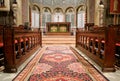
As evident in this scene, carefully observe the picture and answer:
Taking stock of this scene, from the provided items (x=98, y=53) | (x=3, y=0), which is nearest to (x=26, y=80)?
(x=98, y=53)

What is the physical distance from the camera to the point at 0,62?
3.72m

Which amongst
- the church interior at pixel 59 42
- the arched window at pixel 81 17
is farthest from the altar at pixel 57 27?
the arched window at pixel 81 17

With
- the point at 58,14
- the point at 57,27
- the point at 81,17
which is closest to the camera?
the point at 57,27

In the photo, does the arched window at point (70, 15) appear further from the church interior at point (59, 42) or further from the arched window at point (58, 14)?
the arched window at point (58, 14)

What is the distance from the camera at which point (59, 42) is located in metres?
10.8

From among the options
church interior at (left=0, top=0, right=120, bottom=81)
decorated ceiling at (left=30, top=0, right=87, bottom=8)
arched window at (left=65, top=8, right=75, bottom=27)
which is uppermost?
decorated ceiling at (left=30, top=0, right=87, bottom=8)

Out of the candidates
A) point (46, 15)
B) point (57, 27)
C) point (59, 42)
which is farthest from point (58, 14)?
point (59, 42)

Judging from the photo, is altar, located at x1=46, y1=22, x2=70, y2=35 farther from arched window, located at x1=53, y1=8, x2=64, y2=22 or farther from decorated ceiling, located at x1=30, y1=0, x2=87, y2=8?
decorated ceiling, located at x1=30, y1=0, x2=87, y2=8

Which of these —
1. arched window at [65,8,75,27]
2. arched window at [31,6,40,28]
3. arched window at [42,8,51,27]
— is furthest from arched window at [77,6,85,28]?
arched window at [31,6,40,28]

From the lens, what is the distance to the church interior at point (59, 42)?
3.39 metres

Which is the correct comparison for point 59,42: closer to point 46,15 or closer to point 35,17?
point 35,17

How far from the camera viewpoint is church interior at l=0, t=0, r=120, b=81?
133 inches

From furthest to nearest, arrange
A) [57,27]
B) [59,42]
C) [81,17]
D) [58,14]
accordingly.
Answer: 1. [58,14]
2. [81,17]
3. [57,27]
4. [59,42]

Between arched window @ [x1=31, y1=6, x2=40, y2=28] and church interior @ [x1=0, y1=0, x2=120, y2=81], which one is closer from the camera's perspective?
church interior @ [x1=0, y1=0, x2=120, y2=81]
